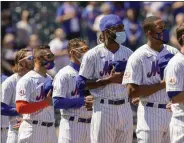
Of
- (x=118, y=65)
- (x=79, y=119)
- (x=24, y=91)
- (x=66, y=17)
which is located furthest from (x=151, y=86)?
(x=66, y=17)

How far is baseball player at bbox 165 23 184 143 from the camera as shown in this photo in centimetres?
855

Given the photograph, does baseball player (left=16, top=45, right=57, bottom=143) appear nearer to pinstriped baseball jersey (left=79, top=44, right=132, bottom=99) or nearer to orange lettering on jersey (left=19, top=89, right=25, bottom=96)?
orange lettering on jersey (left=19, top=89, right=25, bottom=96)

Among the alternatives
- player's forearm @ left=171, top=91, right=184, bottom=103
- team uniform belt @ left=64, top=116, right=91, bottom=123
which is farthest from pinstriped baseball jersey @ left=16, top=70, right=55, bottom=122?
player's forearm @ left=171, top=91, right=184, bottom=103

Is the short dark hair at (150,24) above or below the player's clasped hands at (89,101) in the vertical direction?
above

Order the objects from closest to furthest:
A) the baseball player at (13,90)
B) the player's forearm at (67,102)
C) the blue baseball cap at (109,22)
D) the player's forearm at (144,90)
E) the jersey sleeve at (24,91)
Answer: the player's forearm at (144,90)
the blue baseball cap at (109,22)
the player's forearm at (67,102)
the jersey sleeve at (24,91)
the baseball player at (13,90)

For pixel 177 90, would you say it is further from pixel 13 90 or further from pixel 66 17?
pixel 66 17

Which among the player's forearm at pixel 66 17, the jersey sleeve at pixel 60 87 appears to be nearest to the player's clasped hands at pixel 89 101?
the jersey sleeve at pixel 60 87

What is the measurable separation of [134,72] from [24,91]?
1.75 meters

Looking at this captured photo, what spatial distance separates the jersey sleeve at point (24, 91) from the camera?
10.4m

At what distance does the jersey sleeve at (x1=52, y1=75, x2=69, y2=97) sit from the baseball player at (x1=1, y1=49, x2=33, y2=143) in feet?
2.67

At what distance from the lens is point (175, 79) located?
8.55 meters

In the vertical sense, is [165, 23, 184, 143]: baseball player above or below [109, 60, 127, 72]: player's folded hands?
below

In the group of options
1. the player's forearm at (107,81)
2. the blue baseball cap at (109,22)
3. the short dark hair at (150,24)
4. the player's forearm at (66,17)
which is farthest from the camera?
the player's forearm at (66,17)

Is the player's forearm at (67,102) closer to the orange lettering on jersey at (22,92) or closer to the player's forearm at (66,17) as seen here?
the orange lettering on jersey at (22,92)
